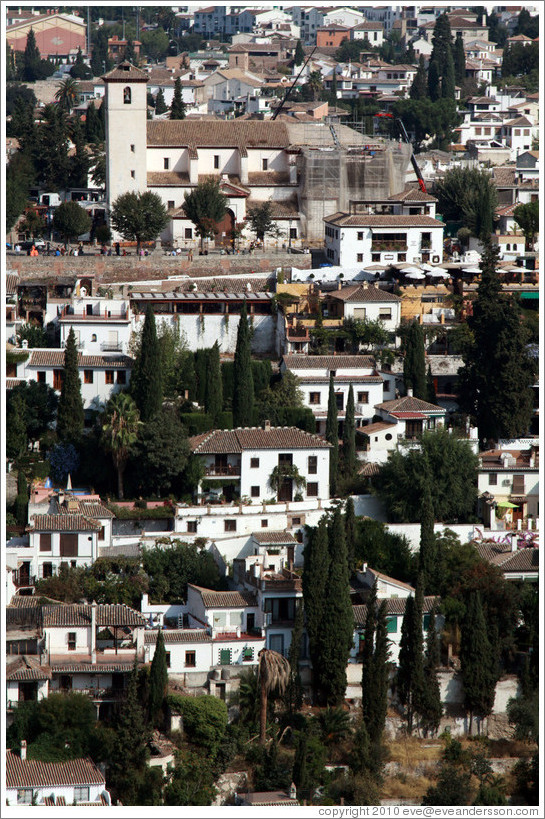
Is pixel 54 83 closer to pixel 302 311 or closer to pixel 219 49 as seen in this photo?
pixel 219 49

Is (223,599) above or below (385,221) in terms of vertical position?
below

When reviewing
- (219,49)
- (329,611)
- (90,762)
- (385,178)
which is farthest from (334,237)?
(219,49)

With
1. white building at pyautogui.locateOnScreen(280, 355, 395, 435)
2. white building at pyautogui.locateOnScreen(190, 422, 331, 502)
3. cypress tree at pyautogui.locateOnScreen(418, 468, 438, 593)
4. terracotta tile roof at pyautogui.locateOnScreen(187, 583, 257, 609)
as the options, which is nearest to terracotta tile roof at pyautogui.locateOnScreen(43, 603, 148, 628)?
terracotta tile roof at pyautogui.locateOnScreen(187, 583, 257, 609)

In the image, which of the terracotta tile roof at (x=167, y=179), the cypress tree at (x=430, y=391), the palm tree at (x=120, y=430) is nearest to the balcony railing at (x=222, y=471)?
the palm tree at (x=120, y=430)

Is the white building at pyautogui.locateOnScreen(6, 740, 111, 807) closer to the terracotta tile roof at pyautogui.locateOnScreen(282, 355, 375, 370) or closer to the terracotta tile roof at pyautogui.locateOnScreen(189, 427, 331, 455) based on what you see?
the terracotta tile roof at pyautogui.locateOnScreen(189, 427, 331, 455)

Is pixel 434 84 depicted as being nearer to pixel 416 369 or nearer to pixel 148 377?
pixel 416 369

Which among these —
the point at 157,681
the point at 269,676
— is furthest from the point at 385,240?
the point at 157,681

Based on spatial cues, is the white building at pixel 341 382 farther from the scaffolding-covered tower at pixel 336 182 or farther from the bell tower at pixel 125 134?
the bell tower at pixel 125 134
